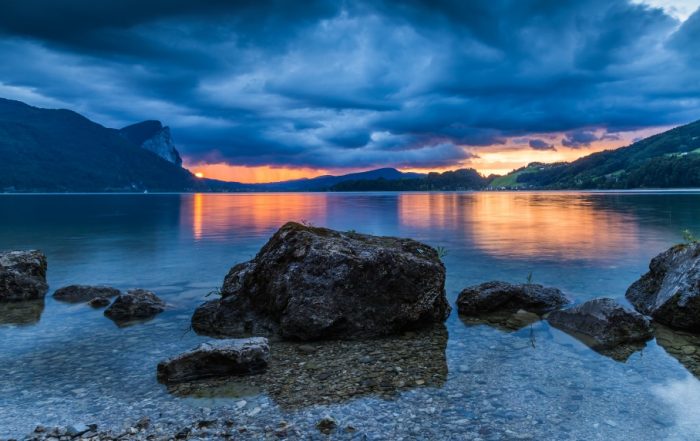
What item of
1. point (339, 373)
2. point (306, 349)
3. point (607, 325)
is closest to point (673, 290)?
point (607, 325)

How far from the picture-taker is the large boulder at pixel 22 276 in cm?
1967

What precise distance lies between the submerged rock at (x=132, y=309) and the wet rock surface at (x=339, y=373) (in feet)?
21.3

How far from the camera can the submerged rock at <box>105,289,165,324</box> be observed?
54.2ft

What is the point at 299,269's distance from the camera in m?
14.7

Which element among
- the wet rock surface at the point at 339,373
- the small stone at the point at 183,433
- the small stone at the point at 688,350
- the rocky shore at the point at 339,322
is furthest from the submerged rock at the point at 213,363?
the small stone at the point at 688,350

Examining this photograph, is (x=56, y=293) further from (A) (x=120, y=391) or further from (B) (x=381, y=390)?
(B) (x=381, y=390)

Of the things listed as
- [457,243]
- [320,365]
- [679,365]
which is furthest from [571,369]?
[457,243]

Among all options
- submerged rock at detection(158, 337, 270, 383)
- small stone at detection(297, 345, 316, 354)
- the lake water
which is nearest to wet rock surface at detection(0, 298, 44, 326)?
the lake water

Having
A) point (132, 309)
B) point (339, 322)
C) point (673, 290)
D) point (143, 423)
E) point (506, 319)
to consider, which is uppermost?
point (673, 290)

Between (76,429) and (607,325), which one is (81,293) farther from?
(607,325)

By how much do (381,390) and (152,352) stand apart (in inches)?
286

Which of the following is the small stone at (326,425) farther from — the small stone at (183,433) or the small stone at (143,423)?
the small stone at (143,423)

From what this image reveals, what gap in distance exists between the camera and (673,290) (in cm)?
1514

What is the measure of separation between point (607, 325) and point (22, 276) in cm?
2434
